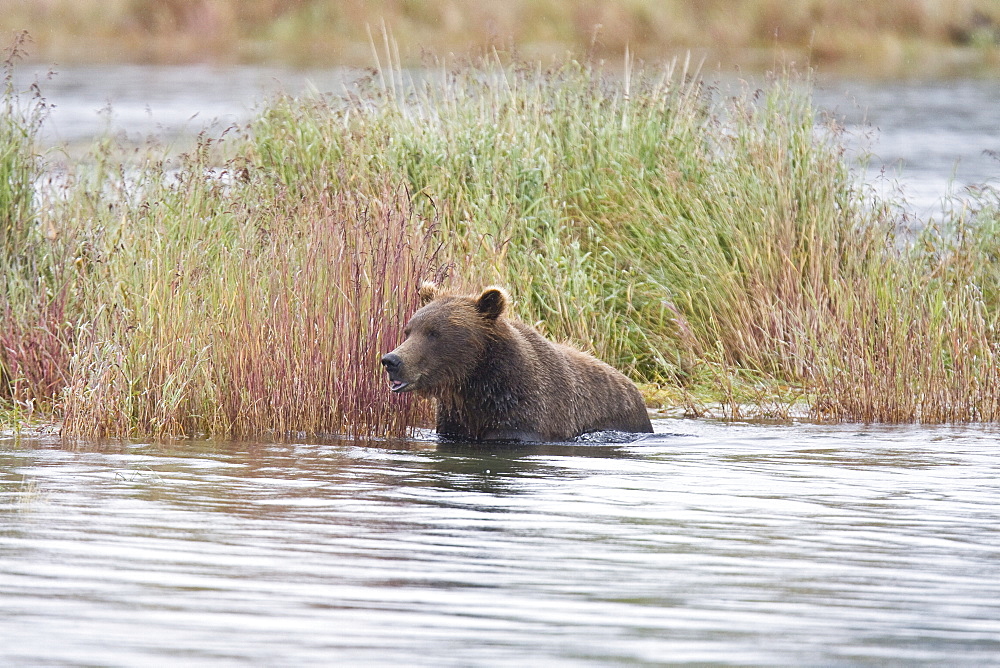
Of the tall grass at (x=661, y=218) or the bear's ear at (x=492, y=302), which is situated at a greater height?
the tall grass at (x=661, y=218)

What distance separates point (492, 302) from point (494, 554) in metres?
3.75

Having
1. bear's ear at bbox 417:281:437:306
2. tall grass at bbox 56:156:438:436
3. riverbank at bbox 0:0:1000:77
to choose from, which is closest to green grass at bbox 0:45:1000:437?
tall grass at bbox 56:156:438:436

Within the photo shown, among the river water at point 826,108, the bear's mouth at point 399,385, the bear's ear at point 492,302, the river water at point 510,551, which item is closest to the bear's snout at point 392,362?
the bear's mouth at point 399,385

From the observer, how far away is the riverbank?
145ft

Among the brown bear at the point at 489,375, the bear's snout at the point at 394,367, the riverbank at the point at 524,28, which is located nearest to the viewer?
the bear's snout at the point at 394,367

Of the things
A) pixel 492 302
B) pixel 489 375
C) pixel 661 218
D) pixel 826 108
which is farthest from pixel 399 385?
pixel 826 108

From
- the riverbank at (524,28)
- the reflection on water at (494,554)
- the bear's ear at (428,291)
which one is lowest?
the reflection on water at (494,554)

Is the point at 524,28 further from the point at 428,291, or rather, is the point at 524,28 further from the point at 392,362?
the point at 392,362

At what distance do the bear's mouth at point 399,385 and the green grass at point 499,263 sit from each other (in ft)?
1.90

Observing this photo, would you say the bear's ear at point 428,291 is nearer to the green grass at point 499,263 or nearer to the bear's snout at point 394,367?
the green grass at point 499,263

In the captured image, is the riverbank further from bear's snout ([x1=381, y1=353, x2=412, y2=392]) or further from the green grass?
bear's snout ([x1=381, y1=353, x2=412, y2=392])

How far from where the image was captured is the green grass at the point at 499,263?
9.98 meters

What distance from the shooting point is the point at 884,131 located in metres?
27.3

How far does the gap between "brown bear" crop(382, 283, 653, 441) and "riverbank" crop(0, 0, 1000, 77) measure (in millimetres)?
33556
